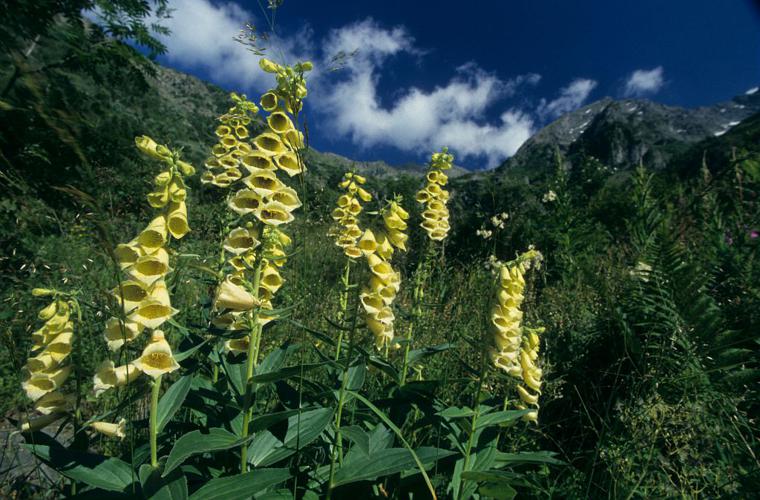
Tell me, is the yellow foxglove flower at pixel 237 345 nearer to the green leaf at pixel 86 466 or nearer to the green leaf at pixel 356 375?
the green leaf at pixel 356 375

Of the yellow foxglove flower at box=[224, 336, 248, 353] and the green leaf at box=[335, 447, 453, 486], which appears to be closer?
the green leaf at box=[335, 447, 453, 486]

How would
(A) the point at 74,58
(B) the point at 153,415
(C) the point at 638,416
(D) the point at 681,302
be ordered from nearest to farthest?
(B) the point at 153,415 < (C) the point at 638,416 < (D) the point at 681,302 < (A) the point at 74,58

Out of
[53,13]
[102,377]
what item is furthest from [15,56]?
[53,13]

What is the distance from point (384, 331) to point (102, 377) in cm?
124

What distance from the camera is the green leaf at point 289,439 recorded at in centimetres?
158

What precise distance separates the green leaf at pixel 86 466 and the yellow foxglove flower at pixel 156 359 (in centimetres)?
34

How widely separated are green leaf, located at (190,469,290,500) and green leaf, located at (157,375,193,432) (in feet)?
0.89

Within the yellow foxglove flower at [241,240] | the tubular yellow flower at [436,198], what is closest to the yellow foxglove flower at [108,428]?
the yellow foxglove flower at [241,240]

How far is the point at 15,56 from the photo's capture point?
1069mm

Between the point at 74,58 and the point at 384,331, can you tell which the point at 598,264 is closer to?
the point at 384,331

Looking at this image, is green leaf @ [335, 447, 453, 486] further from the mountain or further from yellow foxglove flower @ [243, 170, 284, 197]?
the mountain

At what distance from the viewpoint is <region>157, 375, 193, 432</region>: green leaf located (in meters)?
1.42

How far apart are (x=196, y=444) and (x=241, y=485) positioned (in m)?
0.20

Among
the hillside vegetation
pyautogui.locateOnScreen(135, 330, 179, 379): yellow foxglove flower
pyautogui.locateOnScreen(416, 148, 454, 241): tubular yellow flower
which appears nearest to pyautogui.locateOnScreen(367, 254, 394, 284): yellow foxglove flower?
the hillside vegetation
